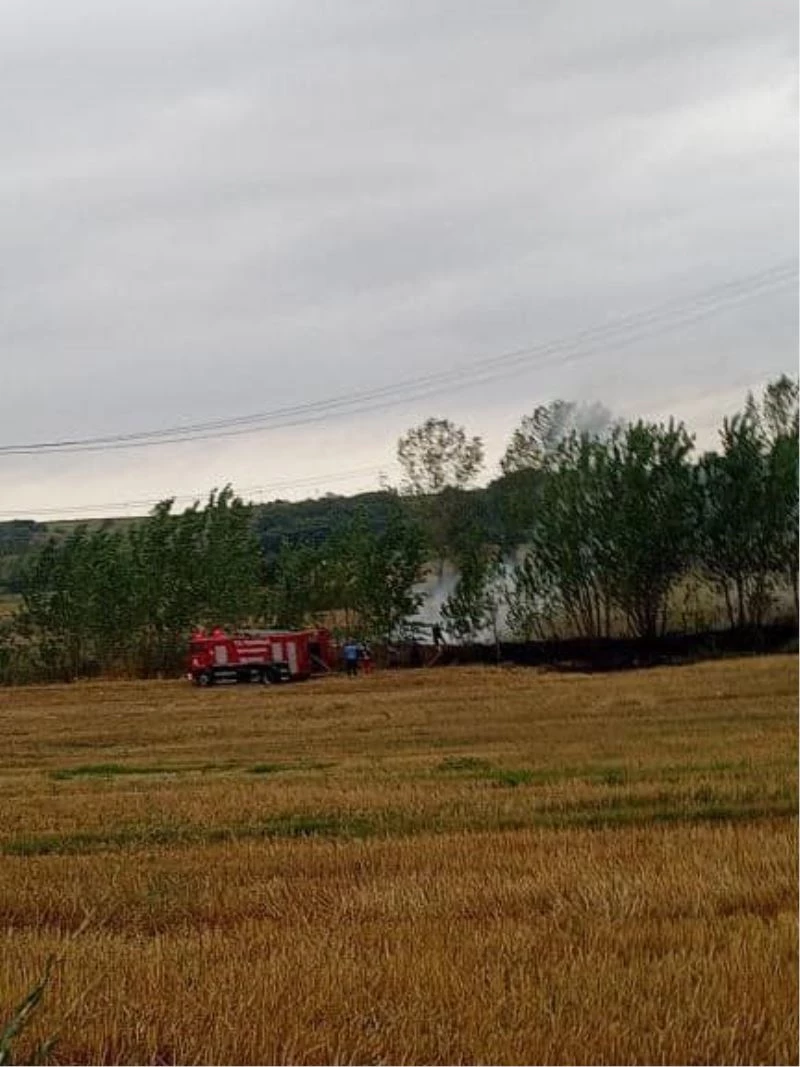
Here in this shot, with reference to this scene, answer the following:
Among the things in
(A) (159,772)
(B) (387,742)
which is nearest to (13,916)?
(A) (159,772)

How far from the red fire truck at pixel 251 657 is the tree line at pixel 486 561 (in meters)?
1.41

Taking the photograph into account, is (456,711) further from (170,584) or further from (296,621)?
(296,621)

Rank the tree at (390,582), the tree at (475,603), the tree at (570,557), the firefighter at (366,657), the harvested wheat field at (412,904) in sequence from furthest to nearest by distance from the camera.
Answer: the tree at (390,582), the tree at (475,603), the tree at (570,557), the firefighter at (366,657), the harvested wheat field at (412,904)

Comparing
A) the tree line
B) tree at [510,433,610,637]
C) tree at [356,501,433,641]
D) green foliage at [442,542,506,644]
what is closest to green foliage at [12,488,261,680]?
the tree line

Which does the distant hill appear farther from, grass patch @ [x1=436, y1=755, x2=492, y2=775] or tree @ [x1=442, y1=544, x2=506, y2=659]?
grass patch @ [x1=436, y1=755, x2=492, y2=775]

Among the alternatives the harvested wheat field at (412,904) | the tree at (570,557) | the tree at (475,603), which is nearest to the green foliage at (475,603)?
the tree at (475,603)

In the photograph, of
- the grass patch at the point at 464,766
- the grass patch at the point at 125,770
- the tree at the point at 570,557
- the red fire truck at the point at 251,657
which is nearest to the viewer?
the grass patch at the point at 464,766

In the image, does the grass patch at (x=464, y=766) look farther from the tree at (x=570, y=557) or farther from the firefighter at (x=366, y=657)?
the tree at (x=570, y=557)

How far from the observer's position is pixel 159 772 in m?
17.6

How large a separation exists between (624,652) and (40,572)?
16390mm

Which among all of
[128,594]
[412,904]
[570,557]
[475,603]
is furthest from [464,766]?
[475,603]

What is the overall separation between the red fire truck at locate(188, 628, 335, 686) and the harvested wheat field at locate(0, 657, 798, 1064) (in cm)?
1991

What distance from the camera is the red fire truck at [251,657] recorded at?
39562 mm

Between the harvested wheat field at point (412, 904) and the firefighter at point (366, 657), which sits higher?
the firefighter at point (366, 657)
